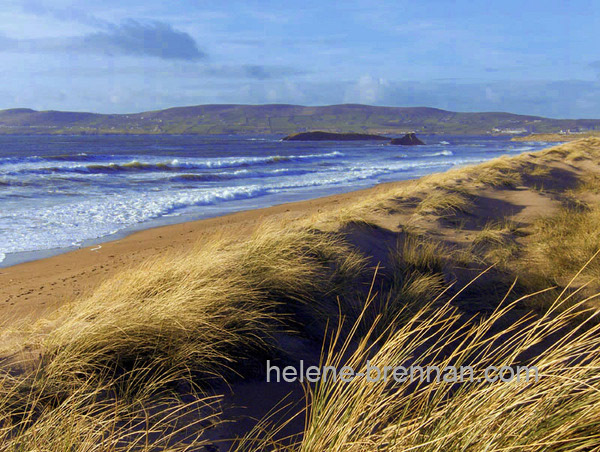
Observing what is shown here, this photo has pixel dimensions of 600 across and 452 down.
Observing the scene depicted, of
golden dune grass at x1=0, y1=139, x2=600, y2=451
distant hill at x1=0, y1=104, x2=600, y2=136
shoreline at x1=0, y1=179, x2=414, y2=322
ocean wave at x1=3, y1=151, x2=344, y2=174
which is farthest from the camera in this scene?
distant hill at x1=0, y1=104, x2=600, y2=136

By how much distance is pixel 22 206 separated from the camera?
50.0 feet

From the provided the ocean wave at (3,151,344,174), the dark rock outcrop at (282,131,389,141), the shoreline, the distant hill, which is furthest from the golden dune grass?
the distant hill

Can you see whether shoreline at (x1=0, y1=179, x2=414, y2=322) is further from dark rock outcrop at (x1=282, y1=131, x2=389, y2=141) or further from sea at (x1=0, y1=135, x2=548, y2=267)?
dark rock outcrop at (x1=282, y1=131, x2=389, y2=141)

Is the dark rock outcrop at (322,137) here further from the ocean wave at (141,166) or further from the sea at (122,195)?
the sea at (122,195)

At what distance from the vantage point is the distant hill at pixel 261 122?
474ft

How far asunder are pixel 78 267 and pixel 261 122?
6377 inches

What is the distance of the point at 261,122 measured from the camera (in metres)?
166

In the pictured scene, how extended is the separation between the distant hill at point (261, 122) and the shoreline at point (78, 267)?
127076 millimetres

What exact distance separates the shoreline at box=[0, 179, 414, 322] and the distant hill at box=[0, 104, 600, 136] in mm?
127076

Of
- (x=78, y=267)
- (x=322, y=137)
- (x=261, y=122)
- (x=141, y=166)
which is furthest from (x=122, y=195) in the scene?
(x=261, y=122)

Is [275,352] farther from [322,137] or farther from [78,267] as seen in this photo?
[322,137]

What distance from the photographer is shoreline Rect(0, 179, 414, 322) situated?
6293 mm

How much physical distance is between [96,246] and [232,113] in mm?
180043

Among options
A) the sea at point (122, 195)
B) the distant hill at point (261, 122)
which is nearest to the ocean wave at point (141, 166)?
the sea at point (122, 195)
